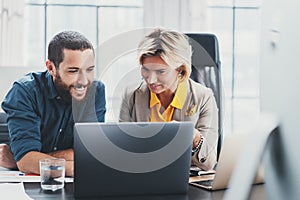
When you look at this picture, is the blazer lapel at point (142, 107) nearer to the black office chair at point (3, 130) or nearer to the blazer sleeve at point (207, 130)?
the blazer sleeve at point (207, 130)

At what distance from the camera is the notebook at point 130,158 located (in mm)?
1138

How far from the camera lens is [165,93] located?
1.87m

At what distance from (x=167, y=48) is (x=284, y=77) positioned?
5.27ft

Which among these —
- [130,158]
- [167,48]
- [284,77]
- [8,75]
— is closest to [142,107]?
[167,48]

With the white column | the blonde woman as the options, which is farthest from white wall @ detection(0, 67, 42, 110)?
the blonde woman

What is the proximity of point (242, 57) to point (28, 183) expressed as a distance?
10.8 ft

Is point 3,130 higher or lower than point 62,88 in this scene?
lower

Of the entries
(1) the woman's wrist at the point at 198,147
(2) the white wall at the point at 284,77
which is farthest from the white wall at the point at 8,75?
(2) the white wall at the point at 284,77

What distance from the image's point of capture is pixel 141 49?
6.22ft

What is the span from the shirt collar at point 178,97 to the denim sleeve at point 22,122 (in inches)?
18.9

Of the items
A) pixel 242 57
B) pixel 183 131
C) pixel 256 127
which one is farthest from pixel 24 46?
pixel 256 127

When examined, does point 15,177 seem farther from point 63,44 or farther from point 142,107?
point 63,44

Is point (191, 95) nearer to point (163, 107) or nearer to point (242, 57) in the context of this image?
point (163, 107)

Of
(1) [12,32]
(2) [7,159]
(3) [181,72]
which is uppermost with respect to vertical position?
(1) [12,32]
